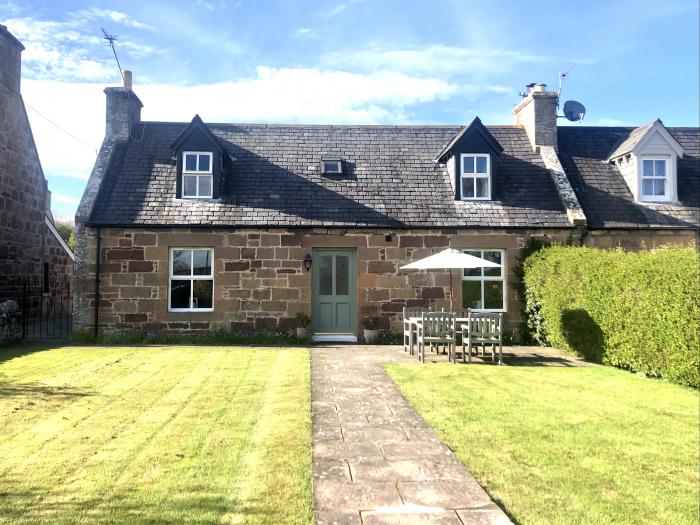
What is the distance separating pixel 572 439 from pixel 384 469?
7.55 ft

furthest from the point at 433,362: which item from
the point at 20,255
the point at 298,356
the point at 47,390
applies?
the point at 20,255

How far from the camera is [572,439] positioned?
537cm

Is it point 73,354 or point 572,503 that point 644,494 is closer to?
point 572,503

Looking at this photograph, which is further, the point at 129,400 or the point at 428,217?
the point at 428,217

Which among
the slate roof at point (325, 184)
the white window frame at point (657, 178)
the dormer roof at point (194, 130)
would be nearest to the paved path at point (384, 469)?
the slate roof at point (325, 184)

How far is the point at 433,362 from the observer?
33.4 ft

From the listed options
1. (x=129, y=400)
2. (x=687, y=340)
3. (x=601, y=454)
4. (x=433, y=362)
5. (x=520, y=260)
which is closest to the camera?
(x=601, y=454)

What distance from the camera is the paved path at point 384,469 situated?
11.9 feet

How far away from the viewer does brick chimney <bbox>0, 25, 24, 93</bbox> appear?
47.9 feet

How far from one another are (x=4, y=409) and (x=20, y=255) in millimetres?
11308

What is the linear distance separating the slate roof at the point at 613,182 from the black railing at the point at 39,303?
51.2 feet

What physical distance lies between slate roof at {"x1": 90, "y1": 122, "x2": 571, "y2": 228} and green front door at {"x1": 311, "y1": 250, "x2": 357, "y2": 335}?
38.6 inches

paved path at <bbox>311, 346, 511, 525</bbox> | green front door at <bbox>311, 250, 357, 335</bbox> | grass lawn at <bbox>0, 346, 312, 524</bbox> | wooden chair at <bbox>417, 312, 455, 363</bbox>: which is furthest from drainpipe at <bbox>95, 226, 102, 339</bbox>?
wooden chair at <bbox>417, 312, 455, 363</bbox>

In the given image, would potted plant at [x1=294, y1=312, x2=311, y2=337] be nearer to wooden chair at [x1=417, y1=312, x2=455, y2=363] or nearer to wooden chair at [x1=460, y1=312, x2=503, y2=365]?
wooden chair at [x1=417, y1=312, x2=455, y2=363]
